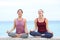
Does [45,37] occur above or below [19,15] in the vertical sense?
below

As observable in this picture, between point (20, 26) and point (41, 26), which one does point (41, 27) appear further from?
point (20, 26)

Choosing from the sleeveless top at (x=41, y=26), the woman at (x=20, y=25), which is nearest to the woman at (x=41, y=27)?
the sleeveless top at (x=41, y=26)

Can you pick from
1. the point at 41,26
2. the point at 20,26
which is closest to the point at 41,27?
the point at 41,26

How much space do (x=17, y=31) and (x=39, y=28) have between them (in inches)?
32.3

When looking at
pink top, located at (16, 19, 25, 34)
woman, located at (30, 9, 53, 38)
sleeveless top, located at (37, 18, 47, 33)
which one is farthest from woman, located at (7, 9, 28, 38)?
sleeveless top, located at (37, 18, 47, 33)

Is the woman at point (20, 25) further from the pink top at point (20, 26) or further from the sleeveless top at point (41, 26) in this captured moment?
the sleeveless top at point (41, 26)

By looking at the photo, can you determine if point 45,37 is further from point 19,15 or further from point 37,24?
point 19,15

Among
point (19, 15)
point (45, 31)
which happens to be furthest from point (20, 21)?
point (45, 31)

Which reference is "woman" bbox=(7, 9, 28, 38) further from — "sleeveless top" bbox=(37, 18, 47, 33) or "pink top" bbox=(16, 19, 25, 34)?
"sleeveless top" bbox=(37, 18, 47, 33)

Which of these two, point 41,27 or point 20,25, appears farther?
point 20,25

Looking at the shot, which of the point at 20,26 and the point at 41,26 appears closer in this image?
the point at 41,26

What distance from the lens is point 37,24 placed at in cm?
1002

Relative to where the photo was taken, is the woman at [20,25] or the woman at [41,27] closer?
the woman at [41,27]

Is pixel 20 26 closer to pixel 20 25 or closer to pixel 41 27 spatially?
pixel 20 25
